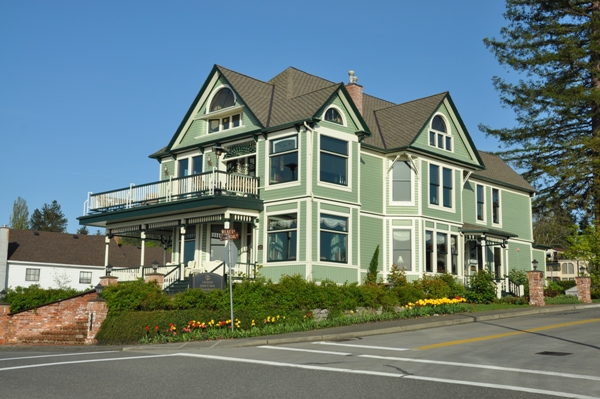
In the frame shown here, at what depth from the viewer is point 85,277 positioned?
172 feet

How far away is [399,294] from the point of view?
82.7ft

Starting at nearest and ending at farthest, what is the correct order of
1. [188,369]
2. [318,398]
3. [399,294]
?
1. [318,398]
2. [188,369]
3. [399,294]

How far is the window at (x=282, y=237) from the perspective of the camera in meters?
25.9

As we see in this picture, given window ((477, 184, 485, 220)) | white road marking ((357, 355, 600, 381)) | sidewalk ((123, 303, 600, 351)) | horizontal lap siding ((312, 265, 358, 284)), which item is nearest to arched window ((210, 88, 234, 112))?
horizontal lap siding ((312, 265, 358, 284))

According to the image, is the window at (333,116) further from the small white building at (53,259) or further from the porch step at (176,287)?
the small white building at (53,259)

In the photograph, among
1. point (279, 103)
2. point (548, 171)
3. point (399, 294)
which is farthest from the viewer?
point (548, 171)

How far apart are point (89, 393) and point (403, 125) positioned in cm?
2246

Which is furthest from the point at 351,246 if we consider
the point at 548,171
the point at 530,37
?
the point at 530,37

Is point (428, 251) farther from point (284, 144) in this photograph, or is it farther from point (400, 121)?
point (284, 144)

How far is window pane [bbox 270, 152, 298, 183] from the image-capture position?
1040 inches

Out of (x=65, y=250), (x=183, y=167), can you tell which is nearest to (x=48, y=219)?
(x=65, y=250)

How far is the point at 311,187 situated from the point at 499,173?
15.9m

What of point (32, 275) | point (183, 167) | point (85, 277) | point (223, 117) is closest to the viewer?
point (223, 117)

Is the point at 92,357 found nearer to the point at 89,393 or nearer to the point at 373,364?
the point at 89,393
